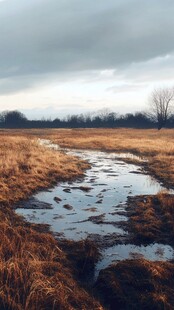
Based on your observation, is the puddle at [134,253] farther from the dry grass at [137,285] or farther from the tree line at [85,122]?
the tree line at [85,122]

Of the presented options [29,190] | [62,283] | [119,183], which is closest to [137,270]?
[62,283]

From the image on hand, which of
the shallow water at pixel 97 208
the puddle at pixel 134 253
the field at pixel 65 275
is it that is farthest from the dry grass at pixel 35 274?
the shallow water at pixel 97 208

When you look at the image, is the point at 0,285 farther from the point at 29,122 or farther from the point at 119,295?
the point at 29,122

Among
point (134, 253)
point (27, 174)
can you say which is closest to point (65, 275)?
point (134, 253)

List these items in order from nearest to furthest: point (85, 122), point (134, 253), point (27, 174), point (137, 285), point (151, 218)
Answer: point (137, 285) → point (134, 253) → point (151, 218) → point (27, 174) → point (85, 122)

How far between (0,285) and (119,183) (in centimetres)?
1316

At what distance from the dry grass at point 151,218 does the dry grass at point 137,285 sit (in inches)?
90.6

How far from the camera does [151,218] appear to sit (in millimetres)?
12469

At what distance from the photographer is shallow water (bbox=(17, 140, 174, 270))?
32.4 ft

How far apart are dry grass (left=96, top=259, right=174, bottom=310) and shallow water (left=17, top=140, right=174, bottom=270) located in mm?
789

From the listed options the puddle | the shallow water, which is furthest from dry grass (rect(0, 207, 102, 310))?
the shallow water

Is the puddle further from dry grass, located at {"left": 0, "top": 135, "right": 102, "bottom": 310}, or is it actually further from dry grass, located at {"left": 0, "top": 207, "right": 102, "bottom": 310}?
dry grass, located at {"left": 0, "top": 207, "right": 102, "bottom": 310}

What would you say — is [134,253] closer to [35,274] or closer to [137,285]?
[137,285]

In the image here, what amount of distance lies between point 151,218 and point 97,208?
2.27m
